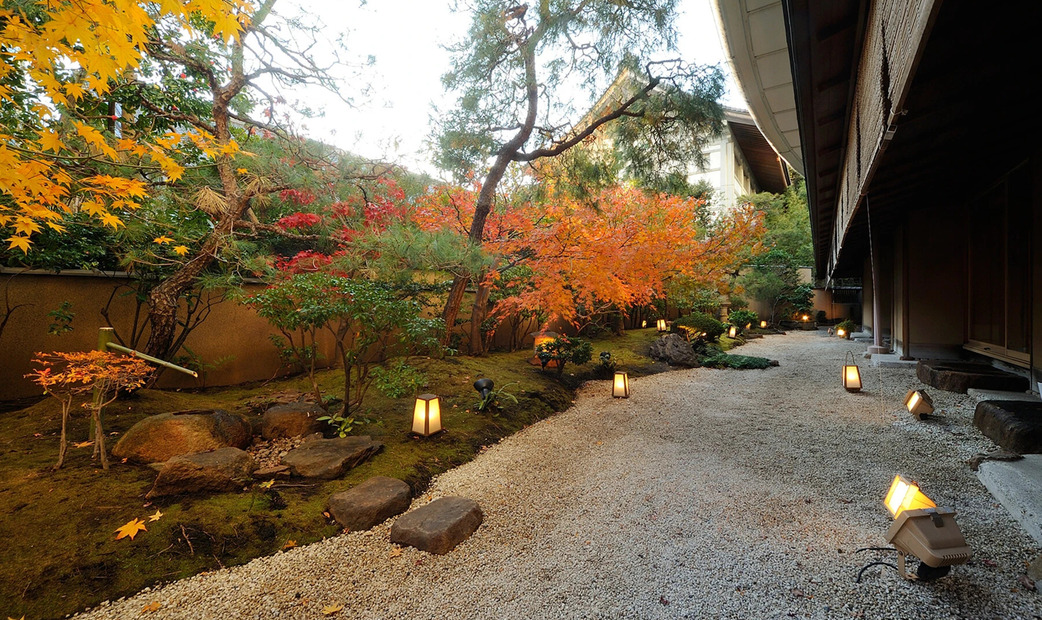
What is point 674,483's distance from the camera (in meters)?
3.71

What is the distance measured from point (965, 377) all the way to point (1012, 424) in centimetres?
270

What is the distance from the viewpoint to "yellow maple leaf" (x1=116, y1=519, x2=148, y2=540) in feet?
8.45

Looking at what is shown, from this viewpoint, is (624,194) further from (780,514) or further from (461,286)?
(780,514)

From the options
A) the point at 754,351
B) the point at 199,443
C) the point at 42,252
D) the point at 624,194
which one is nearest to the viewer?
the point at 199,443

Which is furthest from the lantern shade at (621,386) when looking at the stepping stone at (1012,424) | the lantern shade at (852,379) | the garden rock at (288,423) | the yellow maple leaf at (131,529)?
the yellow maple leaf at (131,529)

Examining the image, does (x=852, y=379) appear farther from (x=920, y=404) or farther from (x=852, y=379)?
(x=920, y=404)

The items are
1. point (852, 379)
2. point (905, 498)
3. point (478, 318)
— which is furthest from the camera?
point (478, 318)

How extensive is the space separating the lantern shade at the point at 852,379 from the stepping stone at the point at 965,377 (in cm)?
85

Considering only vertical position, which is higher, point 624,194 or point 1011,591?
point 624,194

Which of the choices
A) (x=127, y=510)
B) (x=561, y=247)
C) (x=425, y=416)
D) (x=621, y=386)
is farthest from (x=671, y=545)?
(x=561, y=247)

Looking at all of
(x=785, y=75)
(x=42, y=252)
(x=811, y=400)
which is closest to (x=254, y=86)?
(x=42, y=252)

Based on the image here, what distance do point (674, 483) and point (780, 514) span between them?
854 millimetres

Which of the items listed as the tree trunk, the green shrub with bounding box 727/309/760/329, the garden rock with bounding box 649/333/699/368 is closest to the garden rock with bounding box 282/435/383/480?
the tree trunk

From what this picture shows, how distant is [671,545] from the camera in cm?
275
